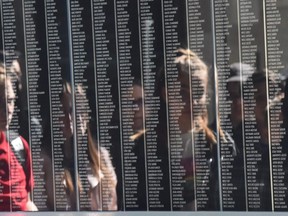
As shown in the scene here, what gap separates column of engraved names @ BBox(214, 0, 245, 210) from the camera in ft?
5.89

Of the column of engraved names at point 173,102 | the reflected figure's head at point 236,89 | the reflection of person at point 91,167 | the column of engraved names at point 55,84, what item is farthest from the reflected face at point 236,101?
the column of engraved names at point 55,84

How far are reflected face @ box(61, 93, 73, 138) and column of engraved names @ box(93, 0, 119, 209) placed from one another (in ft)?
0.31

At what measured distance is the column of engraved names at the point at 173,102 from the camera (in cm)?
182

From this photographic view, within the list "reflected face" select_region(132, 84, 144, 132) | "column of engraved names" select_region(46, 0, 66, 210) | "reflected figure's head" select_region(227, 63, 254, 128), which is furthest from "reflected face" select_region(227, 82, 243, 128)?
"column of engraved names" select_region(46, 0, 66, 210)

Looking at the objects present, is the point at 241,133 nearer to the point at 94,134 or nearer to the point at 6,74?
the point at 94,134

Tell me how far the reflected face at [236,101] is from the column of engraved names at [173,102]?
0.15m

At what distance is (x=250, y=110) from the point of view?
1.78 metres

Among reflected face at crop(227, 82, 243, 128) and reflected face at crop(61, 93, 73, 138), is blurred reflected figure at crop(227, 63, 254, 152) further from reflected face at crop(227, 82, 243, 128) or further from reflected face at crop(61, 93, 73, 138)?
reflected face at crop(61, 93, 73, 138)

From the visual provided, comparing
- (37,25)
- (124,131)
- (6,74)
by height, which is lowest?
(124,131)

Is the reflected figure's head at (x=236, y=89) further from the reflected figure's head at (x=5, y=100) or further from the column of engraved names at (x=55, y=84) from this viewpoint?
the reflected figure's head at (x=5, y=100)

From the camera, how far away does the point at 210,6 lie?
1.80 metres

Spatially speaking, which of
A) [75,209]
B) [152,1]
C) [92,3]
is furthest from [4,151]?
[152,1]

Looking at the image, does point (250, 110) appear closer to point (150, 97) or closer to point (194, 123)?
point (194, 123)

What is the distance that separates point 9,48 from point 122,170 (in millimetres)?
533
